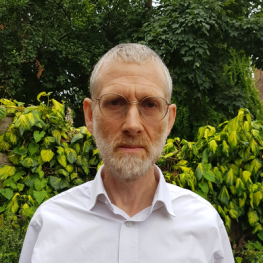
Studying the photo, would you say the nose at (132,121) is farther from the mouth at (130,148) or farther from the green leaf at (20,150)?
the green leaf at (20,150)

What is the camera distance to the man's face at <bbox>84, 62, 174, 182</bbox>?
1.24m

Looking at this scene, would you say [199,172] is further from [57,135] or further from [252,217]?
[57,135]

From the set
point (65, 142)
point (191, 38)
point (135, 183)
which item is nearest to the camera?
point (135, 183)

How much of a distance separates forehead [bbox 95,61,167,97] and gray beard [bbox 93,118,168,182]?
0.64 feet

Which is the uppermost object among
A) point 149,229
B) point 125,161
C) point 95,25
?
point 95,25

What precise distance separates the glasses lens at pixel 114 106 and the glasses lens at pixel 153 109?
3.5 inches

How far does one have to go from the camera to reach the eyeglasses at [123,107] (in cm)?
125

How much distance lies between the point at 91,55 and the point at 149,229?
951cm

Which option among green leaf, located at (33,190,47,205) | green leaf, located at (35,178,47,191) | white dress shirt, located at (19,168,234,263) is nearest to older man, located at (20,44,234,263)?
white dress shirt, located at (19,168,234,263)

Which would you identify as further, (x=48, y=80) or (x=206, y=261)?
(x=48, y=80)

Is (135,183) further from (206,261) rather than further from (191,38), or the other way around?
(191,38)

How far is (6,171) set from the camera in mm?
2498

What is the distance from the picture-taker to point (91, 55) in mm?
10086

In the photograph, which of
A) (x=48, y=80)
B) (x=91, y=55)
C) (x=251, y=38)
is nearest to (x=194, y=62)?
(x=251, y=38)
